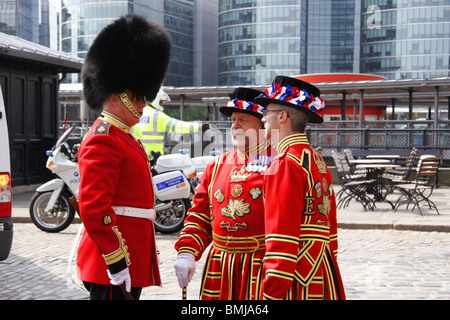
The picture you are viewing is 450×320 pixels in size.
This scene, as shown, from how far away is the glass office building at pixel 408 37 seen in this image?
9131 centimetres

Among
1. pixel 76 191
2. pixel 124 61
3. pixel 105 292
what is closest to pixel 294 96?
pixel 124 61

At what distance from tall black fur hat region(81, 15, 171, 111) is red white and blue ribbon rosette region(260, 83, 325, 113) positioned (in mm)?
750

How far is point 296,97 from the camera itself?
10.1 feet

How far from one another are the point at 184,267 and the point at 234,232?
0.31m

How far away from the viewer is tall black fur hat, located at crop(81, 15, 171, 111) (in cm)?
340

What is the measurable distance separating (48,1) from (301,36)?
254ft

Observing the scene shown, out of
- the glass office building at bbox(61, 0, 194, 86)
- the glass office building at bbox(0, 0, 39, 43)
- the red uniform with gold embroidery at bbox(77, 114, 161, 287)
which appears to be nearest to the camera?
the red uniform with gold embroidery at bbox(77, 114, 161, 287)

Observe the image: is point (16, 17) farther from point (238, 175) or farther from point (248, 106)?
point (238, 175)

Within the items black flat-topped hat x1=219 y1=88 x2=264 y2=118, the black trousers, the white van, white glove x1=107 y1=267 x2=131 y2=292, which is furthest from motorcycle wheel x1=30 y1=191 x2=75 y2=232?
white glove x1=107 y1=267 x2=131 y2=292

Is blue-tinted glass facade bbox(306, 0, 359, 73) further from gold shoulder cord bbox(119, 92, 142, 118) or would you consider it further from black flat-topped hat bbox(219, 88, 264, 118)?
gold shoulder cord bbox(119, 92, 142, 118)

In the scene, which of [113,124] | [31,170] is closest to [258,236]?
[113,124]

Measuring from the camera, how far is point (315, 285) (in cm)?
293
